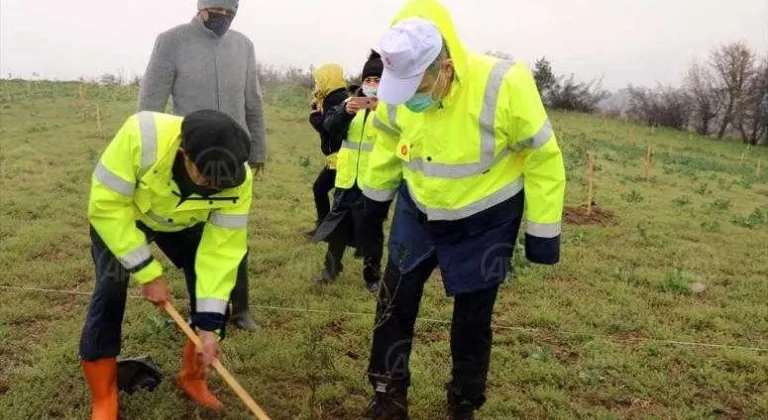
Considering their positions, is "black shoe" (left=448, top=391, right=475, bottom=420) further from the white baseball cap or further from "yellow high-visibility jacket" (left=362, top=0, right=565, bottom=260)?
the white baseball cap

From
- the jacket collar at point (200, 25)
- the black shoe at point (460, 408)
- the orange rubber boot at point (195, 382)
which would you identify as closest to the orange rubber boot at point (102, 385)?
the orange rubber boot at point (195, 382)

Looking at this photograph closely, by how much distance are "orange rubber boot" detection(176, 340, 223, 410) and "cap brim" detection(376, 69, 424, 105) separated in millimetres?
1618

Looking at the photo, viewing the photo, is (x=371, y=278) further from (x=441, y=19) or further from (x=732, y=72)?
(x=732, y=72)

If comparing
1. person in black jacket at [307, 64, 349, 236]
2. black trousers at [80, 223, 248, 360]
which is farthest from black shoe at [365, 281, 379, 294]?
black trousers at [80, 223, 248, 360]

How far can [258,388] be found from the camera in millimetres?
3387

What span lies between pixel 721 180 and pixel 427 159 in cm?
1382

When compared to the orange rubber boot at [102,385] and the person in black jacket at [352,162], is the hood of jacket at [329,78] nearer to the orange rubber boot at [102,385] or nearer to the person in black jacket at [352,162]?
the person in black jacket at [352,162]

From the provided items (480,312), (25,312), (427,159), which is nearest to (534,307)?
(480,312)

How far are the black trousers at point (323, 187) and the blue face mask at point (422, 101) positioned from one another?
2778 mm

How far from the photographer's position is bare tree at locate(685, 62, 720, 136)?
36.9m

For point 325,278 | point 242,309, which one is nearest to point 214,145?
point 242,309

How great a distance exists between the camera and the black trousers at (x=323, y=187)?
5281mm

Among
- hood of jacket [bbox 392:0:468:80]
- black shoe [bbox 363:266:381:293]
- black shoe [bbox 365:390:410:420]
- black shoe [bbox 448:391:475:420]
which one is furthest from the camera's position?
black shoe [bbox 363:266:381:293]

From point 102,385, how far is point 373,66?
2.46 meters
